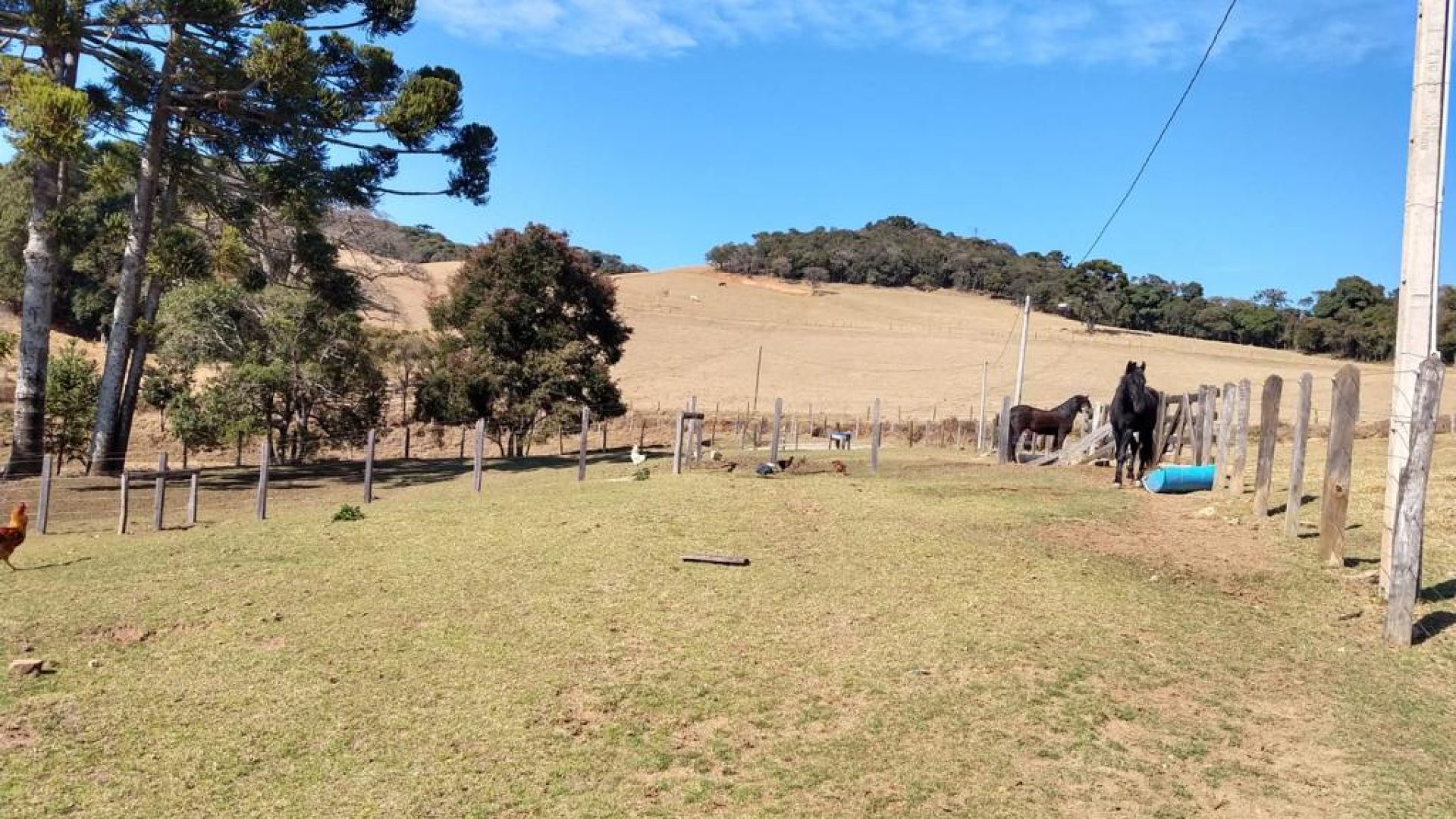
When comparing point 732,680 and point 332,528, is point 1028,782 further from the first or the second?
point 332,528

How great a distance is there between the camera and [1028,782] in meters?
5.48

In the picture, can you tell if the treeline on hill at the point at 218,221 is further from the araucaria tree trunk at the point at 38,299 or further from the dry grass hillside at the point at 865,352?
the dry grass hillside at the point at 865,352

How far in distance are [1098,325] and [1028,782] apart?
9752 cm

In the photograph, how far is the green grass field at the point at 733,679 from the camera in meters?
5.49

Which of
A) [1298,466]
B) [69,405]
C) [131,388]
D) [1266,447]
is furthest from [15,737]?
[69,405]

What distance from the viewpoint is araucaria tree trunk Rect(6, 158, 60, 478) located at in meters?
23.8

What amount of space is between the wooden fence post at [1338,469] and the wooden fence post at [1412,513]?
4.67 ft

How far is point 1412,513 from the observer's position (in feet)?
25.0

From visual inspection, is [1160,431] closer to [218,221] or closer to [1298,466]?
[1298,466]

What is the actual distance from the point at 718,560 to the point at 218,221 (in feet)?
83.9

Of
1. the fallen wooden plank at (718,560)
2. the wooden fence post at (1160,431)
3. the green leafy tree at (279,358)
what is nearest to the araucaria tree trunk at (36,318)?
the green leafy tree at (279,358)

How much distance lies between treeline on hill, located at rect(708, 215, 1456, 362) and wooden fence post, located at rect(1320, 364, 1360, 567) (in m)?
76.2

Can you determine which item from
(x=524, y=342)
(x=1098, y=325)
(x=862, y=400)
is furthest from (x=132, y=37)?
(x=1098, y=325)

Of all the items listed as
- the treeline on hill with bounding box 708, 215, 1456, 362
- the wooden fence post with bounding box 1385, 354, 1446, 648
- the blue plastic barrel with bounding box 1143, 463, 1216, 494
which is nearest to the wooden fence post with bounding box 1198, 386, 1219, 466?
the blue plastic barrel with bounding box 1143, 463, 1216, 494
